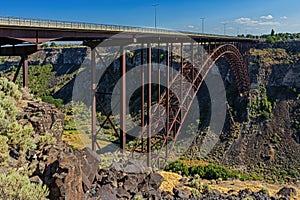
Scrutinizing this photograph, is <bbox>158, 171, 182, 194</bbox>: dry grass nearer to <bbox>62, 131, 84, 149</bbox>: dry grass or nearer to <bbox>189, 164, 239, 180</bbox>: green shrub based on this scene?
<bbox>189, 164, 239, 180</bbox>: green shrub

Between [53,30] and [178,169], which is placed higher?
[53,30]

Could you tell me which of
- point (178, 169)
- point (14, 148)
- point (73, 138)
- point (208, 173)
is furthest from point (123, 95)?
point (73, 138)

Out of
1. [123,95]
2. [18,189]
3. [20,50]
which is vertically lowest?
[18,189]

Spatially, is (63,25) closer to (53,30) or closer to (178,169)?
(53,30)

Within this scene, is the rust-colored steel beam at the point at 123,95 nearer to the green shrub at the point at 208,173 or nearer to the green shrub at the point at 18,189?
the green shrub at the point at 18,189

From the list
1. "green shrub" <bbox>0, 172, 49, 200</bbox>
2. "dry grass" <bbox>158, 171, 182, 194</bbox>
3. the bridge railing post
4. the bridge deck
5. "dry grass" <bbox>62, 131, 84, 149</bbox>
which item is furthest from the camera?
"dry grass" <bbox>62, 131, 84, 149</bbox>

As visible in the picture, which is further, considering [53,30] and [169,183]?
[169,183]

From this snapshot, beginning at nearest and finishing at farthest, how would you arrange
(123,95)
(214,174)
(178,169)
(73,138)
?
(123,95) < (214,174) < (178,169) < (73,138)

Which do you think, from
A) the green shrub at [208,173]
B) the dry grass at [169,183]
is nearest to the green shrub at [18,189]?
the dry grass at [169,183]

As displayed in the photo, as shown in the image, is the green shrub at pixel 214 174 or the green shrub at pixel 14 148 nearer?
the green shrub at pixel 14 148

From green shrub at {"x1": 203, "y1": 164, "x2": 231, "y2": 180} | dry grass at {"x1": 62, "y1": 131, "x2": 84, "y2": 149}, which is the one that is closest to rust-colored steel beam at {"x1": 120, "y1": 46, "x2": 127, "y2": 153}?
green shrub at {"x1": 203, "y1": 164, "x2": 231, "y2": 180}

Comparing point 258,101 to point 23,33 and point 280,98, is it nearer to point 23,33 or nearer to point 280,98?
point 280,98

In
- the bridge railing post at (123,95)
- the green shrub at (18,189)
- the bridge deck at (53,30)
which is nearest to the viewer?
the green shrub at (18,189)

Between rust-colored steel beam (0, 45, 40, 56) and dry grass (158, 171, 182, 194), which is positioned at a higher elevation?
rust-colored steel beam (0, 45, 40, 56)
